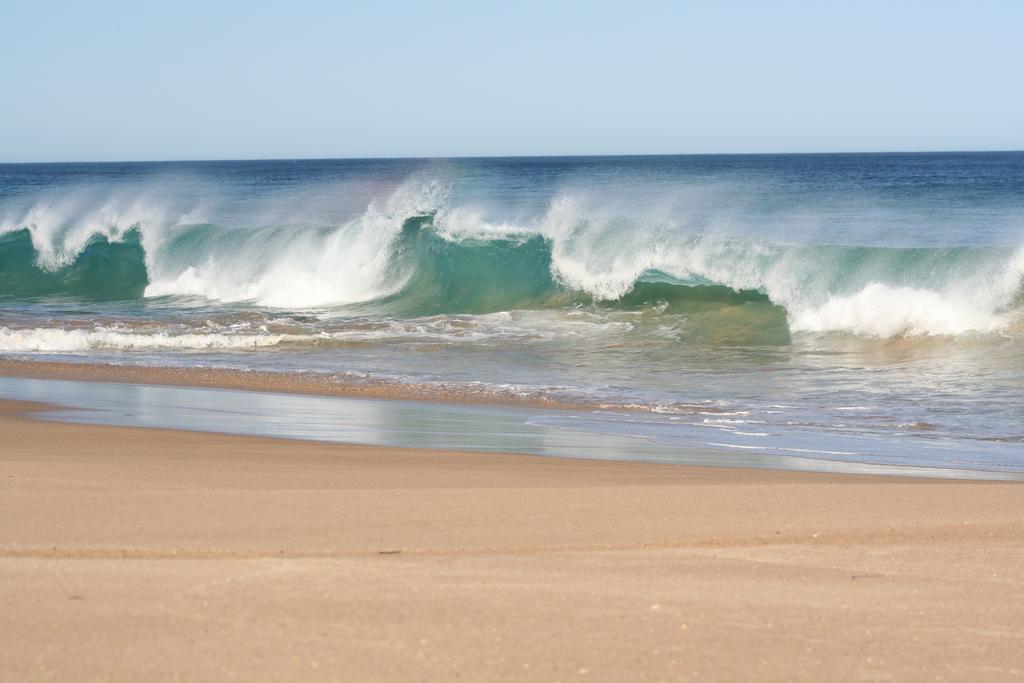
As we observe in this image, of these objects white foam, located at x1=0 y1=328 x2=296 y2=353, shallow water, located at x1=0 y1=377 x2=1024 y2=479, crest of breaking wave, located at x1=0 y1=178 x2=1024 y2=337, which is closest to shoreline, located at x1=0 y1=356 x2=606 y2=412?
shallow water, located at x1=0 y1=377 x2=1024 y2=479

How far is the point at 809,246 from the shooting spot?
20359 mm

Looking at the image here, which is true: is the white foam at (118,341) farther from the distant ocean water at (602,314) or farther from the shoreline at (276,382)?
the shoreline at (276,382)

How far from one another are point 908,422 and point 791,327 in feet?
24.5

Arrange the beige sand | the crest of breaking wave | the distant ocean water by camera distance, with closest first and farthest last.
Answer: the beige sand < the distant ocean water < the crest of breaking wave

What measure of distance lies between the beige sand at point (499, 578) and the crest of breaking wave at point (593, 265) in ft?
33.6

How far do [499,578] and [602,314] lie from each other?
1444 centimetres

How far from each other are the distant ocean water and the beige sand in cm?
295

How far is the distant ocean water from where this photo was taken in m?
9.98

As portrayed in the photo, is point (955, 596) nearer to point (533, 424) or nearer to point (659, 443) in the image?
point (659, 443)

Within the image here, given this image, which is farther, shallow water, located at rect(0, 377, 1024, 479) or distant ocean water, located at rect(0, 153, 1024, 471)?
distant ocean water, located at rect(0, 153, 1024, 471)

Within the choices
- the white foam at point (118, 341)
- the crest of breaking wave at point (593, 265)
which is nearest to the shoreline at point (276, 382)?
the white foam at point (118, 341)

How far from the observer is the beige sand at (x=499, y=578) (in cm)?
322

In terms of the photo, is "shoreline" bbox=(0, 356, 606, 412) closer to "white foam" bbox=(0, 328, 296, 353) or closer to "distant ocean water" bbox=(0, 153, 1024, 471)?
"distant ocean water" bbox=(0, 153, 1024, 471)

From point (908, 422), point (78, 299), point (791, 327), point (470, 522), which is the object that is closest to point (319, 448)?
point (470, 522)
